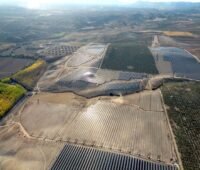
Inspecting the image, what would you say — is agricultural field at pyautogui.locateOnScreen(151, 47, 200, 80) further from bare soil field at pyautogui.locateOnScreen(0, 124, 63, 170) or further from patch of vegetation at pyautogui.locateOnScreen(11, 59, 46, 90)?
bare soil field at pyautogui.locateOnScreen(0, 124, 63, 170)

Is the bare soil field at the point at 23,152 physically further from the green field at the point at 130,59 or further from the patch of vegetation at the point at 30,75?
the green field at the point at 130,59

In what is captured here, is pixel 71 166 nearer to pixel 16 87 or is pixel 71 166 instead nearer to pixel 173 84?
pixel 16 87

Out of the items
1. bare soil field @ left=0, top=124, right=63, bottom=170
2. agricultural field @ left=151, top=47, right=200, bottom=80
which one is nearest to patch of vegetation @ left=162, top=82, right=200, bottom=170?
agricultural field @ left=151, top=47, right=200, bottom=80

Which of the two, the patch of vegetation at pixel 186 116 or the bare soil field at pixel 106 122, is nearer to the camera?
the patch of vegetation at pixel 186 116

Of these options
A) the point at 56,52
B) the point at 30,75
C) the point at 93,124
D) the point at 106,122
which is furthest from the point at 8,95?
the point at 56,52

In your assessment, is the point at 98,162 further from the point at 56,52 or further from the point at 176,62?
the point at 56,52

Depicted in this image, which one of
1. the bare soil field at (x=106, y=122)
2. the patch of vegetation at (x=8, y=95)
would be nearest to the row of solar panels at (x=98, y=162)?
the bare soil field at (x=106, y=122)

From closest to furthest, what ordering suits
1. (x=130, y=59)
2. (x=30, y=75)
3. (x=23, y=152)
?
(x=23, y=152)
(x=30, y=75)
(x=130, y=59)
